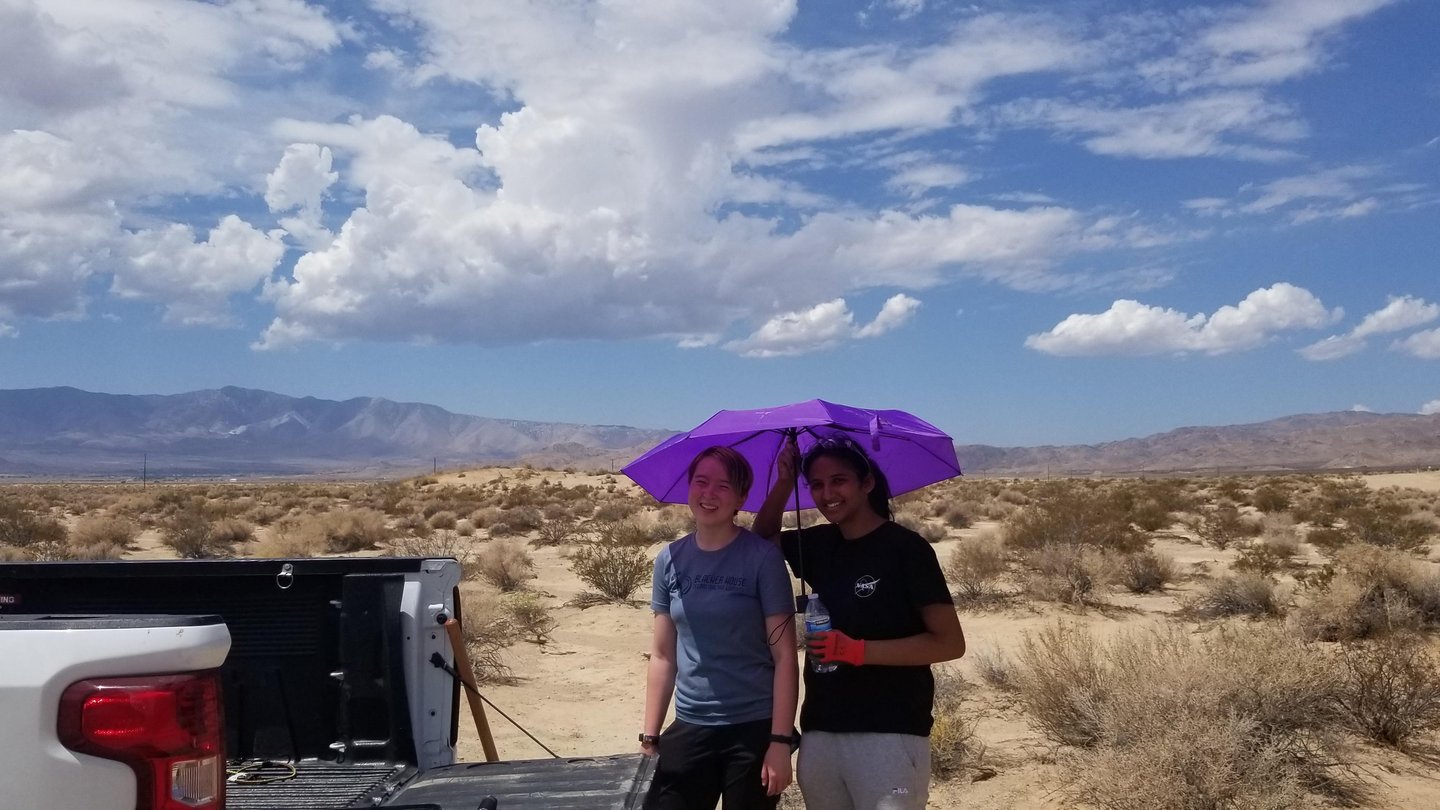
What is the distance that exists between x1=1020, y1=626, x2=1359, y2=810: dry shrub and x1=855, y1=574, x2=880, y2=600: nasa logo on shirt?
2.77m

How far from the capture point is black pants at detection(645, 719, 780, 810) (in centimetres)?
351

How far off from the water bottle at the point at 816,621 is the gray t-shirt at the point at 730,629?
11cm

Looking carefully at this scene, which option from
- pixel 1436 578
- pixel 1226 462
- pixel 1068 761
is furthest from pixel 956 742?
pixel 1226 462

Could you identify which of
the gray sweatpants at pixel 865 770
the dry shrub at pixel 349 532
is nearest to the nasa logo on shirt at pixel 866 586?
the gray sweatpants at pixel 865 770

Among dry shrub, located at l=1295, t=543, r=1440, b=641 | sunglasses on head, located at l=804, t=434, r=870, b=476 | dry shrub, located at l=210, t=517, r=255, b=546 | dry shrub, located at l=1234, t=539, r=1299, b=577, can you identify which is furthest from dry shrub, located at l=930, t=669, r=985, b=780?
dry shrub, located at l=210, t=517, r=255, b=546

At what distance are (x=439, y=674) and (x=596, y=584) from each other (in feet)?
33.5

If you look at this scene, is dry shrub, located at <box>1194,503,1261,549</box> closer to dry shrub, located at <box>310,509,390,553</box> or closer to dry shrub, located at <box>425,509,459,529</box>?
dry shrub, located at <box>310,509,390,553</box>

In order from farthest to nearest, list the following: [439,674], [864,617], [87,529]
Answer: [87,529], [439,674], [864,617]

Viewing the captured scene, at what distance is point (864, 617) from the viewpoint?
3467mm

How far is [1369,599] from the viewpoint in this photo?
34.6 ft

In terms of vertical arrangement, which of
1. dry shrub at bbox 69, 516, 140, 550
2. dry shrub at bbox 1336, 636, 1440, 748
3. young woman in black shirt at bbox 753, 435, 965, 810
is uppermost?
young woman in black shirt at bbox 753, 435, 965, 810

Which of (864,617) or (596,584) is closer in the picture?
(864,617)

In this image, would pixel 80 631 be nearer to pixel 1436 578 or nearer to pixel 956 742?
pixel 956 742

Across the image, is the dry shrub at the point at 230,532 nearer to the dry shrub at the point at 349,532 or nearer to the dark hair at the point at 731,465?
the dry shrub at the point at 349,532
